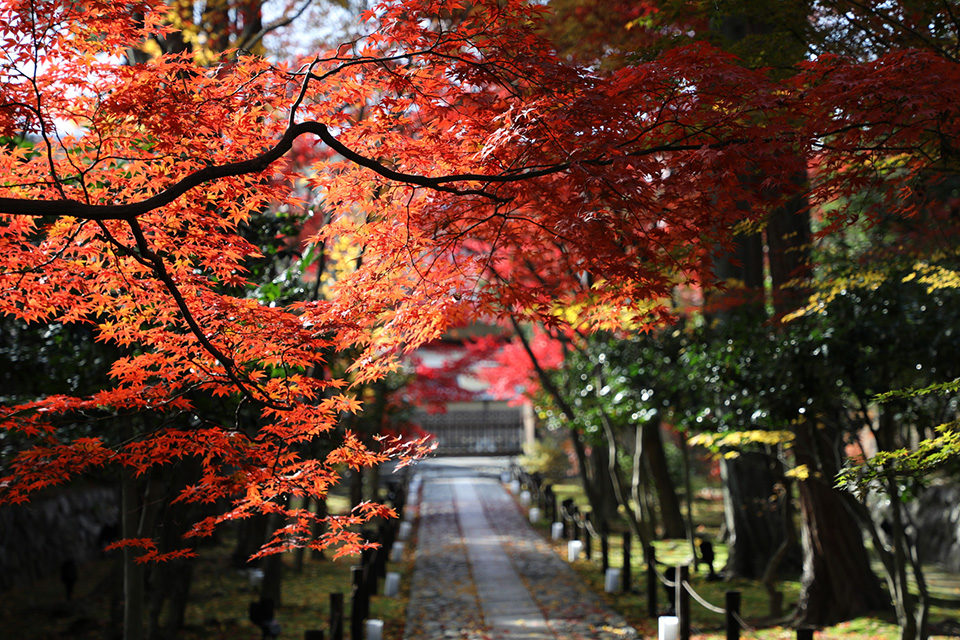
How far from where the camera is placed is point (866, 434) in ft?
55.7

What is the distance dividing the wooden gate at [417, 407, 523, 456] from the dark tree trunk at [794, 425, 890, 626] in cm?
2374

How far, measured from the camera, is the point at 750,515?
11.2 meters

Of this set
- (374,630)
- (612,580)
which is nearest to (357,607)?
(374,630)

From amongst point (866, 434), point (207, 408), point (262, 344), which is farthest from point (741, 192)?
point (866, 434)

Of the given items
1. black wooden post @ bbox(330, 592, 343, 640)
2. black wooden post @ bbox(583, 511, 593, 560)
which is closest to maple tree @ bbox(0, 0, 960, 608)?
black wooden post @ bbox(330, 592, 343, 640)

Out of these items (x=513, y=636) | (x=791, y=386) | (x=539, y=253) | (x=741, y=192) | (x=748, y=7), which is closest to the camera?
(x=741, y=192)

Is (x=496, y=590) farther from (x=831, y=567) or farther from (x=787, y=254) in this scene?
(x=787, y=254)

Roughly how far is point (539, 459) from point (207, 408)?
62.1 ft

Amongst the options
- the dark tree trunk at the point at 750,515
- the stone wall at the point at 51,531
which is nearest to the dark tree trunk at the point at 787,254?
the dark tree trunk at the point at 750,515

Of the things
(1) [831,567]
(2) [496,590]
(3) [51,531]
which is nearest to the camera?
(1) [831,567]

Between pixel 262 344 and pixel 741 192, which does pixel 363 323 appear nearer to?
pixel 262 344

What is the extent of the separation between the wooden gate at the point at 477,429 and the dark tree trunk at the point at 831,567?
77.9 feet

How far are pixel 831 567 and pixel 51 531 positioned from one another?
36.8 ft

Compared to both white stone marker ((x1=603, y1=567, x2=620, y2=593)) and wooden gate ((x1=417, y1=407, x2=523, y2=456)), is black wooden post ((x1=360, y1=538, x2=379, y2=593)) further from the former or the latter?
wooden gate ((x1=417, y1=407, x2=523, y2=456))
